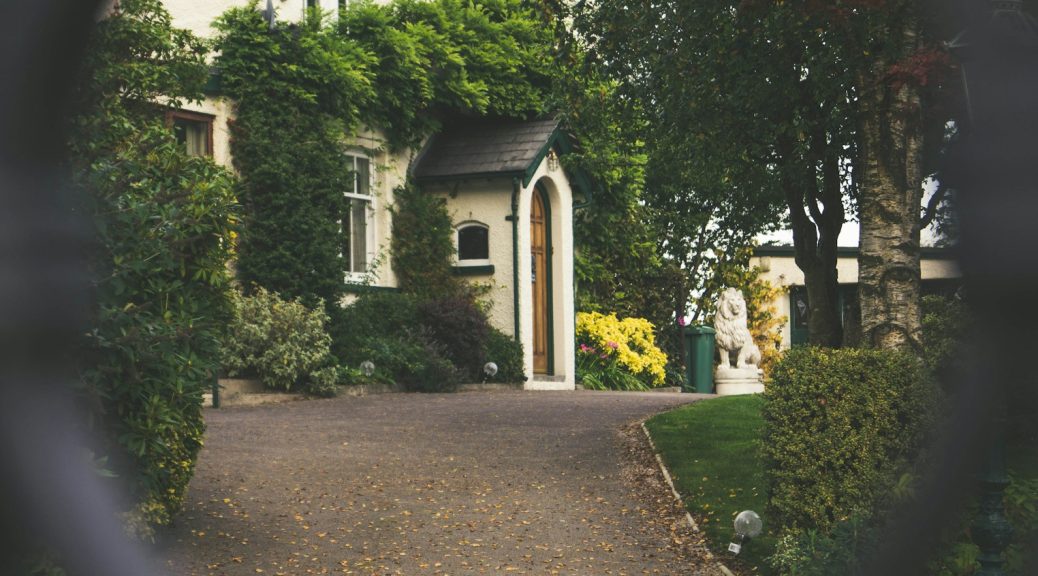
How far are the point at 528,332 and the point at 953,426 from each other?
53.4 ft

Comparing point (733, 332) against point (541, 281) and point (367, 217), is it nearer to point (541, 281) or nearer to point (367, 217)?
point (541, 281)

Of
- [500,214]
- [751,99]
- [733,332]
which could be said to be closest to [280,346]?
[500,214]

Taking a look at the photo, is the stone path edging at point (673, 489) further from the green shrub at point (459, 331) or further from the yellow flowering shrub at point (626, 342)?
the yellow flowering shrub at point (626, 342)

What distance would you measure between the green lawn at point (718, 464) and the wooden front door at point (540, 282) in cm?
597

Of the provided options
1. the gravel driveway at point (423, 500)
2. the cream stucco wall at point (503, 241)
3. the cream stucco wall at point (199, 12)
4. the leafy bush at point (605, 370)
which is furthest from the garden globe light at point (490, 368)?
the cream stucco wall at point (199, 12)

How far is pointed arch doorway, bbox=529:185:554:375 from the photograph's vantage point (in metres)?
17.9

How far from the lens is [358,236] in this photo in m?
16.1

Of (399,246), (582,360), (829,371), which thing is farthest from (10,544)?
(582,360)

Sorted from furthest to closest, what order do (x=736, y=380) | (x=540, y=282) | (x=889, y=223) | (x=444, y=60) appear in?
(x=736, y=380) → (x=540, y=282) → (x=444, y=60) → (x=889, y=223)

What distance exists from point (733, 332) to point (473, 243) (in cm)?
723

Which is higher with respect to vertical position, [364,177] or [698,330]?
[364,177]

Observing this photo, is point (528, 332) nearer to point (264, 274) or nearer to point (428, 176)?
point (428, 176)

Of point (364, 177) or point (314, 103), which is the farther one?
point (364, 177)

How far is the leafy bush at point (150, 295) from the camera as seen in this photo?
4.09m
